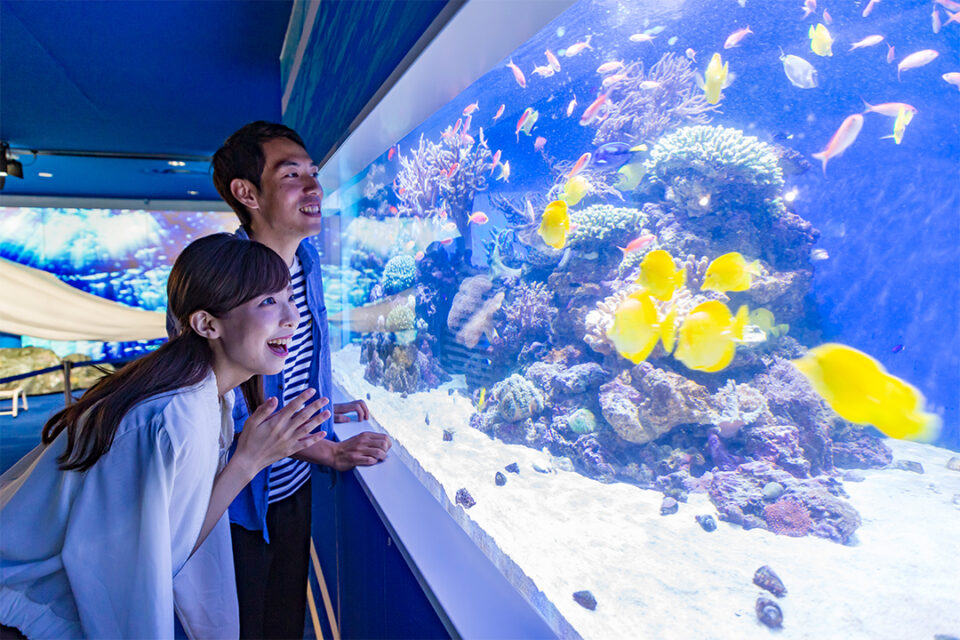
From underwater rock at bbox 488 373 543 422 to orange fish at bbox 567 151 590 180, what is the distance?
1.06m

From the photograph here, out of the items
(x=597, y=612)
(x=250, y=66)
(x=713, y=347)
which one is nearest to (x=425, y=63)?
(x=713, y=347)

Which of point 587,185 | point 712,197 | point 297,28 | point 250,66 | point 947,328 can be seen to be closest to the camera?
point 947,328

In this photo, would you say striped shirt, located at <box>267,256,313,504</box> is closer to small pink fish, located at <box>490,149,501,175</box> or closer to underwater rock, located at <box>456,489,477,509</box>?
underwater rock, located at <box>456,489,477,509</box>

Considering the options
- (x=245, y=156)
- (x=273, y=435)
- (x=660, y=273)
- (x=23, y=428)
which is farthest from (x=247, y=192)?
(x=23, y=428)

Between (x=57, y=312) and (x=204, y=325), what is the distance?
12.7 metres

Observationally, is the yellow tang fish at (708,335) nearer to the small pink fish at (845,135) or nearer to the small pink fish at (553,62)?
the small pink fish at (845,135)

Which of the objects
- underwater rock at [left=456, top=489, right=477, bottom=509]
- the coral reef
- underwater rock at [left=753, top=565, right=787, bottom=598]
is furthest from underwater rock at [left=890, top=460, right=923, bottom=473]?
the coral reef

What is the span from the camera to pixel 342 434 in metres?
2.24

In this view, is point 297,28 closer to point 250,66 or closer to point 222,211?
point 250,66

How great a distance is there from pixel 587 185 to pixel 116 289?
12.7 m

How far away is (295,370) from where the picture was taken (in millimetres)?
1667

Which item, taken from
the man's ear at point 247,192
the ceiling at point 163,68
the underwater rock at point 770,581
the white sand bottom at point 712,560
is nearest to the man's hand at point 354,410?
the white sand bottom at point 712,560

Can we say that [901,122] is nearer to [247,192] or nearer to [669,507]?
[669,507]

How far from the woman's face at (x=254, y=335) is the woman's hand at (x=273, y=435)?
12 centimetres
